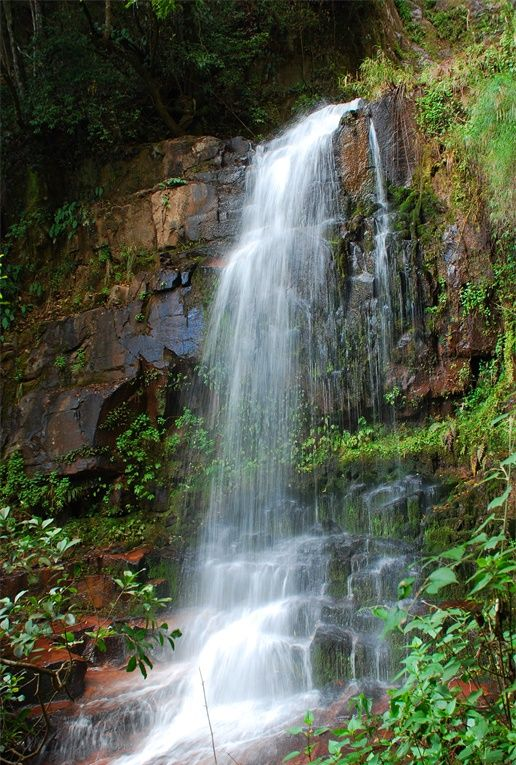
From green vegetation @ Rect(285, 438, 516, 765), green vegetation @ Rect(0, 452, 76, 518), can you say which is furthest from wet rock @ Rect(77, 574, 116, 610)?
green vegetation @ Rect(285, 438, 516, 765)

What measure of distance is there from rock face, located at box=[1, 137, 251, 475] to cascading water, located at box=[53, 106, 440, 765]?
0.53m

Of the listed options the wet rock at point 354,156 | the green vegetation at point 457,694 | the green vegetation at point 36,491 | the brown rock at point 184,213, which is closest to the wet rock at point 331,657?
the green vegetation at point 457,694

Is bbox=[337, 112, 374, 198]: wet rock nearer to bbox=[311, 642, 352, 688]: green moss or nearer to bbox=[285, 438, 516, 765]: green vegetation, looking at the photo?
bbox=[311, 642, 352, 688]: green moss

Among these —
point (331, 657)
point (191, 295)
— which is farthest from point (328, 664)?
point (191, 295)

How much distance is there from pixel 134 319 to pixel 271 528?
3.86 metres

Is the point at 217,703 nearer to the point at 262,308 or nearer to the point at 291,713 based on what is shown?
the point at 291,713

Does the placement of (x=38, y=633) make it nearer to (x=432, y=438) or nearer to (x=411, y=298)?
(x=432, y=438)

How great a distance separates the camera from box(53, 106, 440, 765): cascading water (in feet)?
15.7

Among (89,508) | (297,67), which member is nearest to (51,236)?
(89,508)

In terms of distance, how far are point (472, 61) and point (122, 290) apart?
6018mm

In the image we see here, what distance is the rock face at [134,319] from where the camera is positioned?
8625 millimetres

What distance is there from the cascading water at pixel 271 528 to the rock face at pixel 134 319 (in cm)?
53

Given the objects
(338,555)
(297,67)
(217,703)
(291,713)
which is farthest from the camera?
(297,67)

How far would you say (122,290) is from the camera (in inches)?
382
